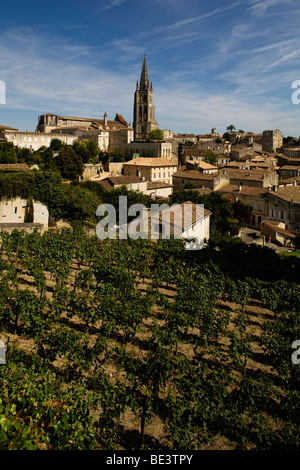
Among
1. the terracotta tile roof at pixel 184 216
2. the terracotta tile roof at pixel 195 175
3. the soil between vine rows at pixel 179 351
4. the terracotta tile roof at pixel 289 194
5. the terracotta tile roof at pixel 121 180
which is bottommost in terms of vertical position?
the soil between vine rows at pixel 179 351

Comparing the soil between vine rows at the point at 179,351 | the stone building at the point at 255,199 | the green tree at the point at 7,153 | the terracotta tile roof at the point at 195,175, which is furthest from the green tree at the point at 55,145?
the soil between vine rows at the point at 179,351

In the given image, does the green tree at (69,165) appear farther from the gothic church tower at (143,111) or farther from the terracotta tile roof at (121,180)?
the gothic church tower at (143,111)

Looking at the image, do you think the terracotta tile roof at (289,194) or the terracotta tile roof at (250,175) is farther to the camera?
the terracotta tile roof at (250,175)

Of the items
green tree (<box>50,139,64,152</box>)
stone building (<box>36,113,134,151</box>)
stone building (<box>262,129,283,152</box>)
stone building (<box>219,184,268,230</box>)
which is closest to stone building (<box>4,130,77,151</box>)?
green tree (<box>50,139,64,152</box>)

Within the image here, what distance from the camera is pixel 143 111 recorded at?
255 ft

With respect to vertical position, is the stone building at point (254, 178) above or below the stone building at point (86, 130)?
below

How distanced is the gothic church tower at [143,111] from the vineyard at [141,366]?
220 feet

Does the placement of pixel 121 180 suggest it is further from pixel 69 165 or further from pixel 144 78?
pixel 144 78

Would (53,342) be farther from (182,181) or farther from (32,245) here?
(182,181)

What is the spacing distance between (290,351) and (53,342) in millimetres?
5421

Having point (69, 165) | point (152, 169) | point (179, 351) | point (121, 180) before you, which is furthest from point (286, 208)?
point (179, 351)

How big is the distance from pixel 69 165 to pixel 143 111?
149 feet

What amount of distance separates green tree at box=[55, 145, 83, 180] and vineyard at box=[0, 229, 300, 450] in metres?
24.7

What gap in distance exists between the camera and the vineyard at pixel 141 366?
516 centimetres
